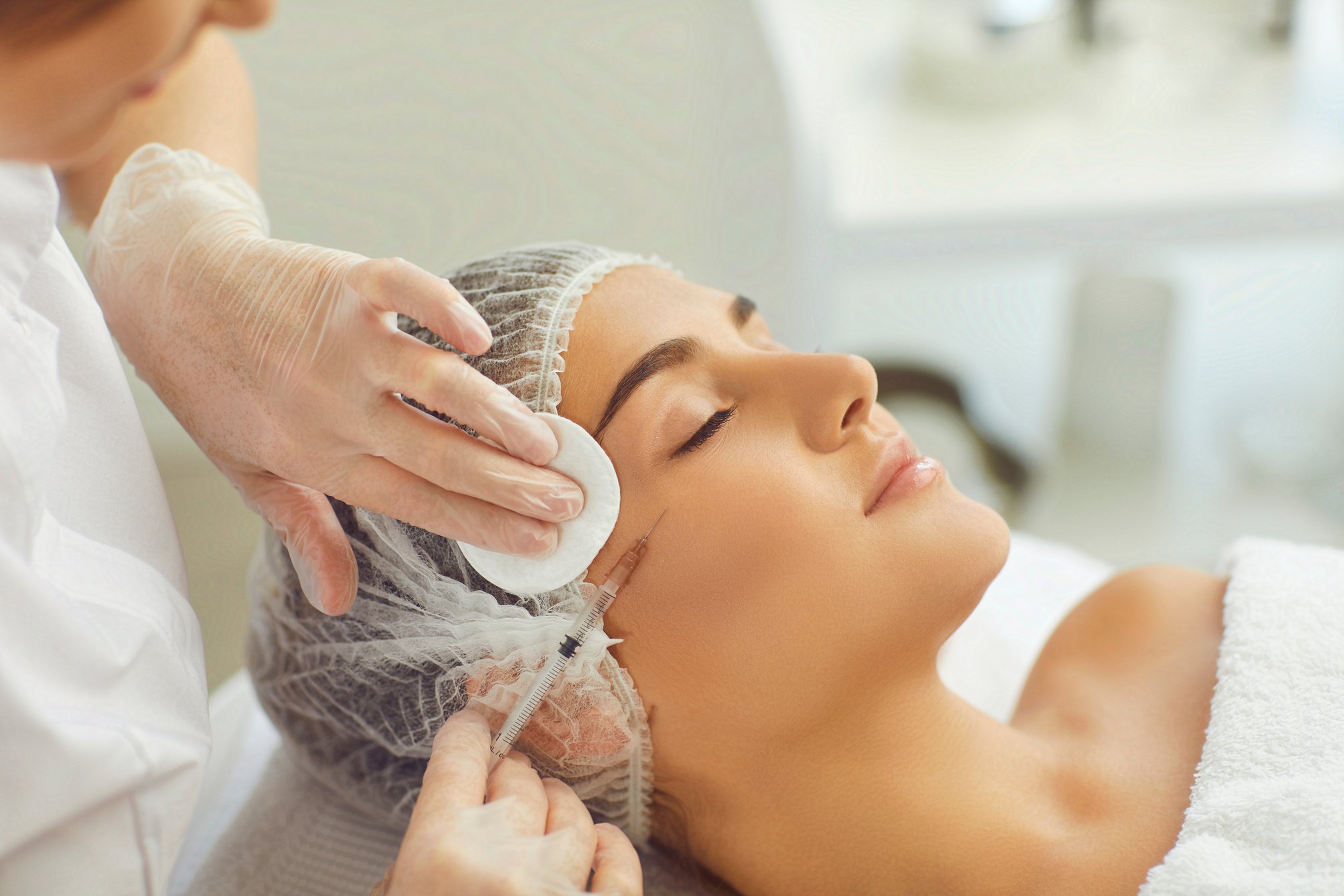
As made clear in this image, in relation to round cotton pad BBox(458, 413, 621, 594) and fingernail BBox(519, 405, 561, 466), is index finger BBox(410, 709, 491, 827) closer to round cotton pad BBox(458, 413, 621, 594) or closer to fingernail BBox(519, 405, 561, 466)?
round cotton pad BBox(458, 413, 621, 594)

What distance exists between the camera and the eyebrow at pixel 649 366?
0.97m

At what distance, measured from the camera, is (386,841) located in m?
1.21

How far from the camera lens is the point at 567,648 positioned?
3.07ft

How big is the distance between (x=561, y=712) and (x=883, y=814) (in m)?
0.33

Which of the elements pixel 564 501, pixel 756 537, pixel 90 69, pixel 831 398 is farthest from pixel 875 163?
pixel 90 69

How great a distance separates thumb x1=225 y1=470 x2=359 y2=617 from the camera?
0.98 m

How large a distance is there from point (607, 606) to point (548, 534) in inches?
4.4

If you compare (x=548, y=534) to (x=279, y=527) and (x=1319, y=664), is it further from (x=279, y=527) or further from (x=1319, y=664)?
(x=1319, y=664)

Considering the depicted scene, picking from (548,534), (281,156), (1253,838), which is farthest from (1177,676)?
(281,156)

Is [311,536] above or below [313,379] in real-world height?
below

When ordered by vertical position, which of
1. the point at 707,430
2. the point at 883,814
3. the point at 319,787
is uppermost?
the point at 707,430

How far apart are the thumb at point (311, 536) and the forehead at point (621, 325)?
0.26m

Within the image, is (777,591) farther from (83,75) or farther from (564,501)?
(83,75)

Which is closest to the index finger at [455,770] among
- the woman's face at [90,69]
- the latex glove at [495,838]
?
the latex glove at [495,838]
